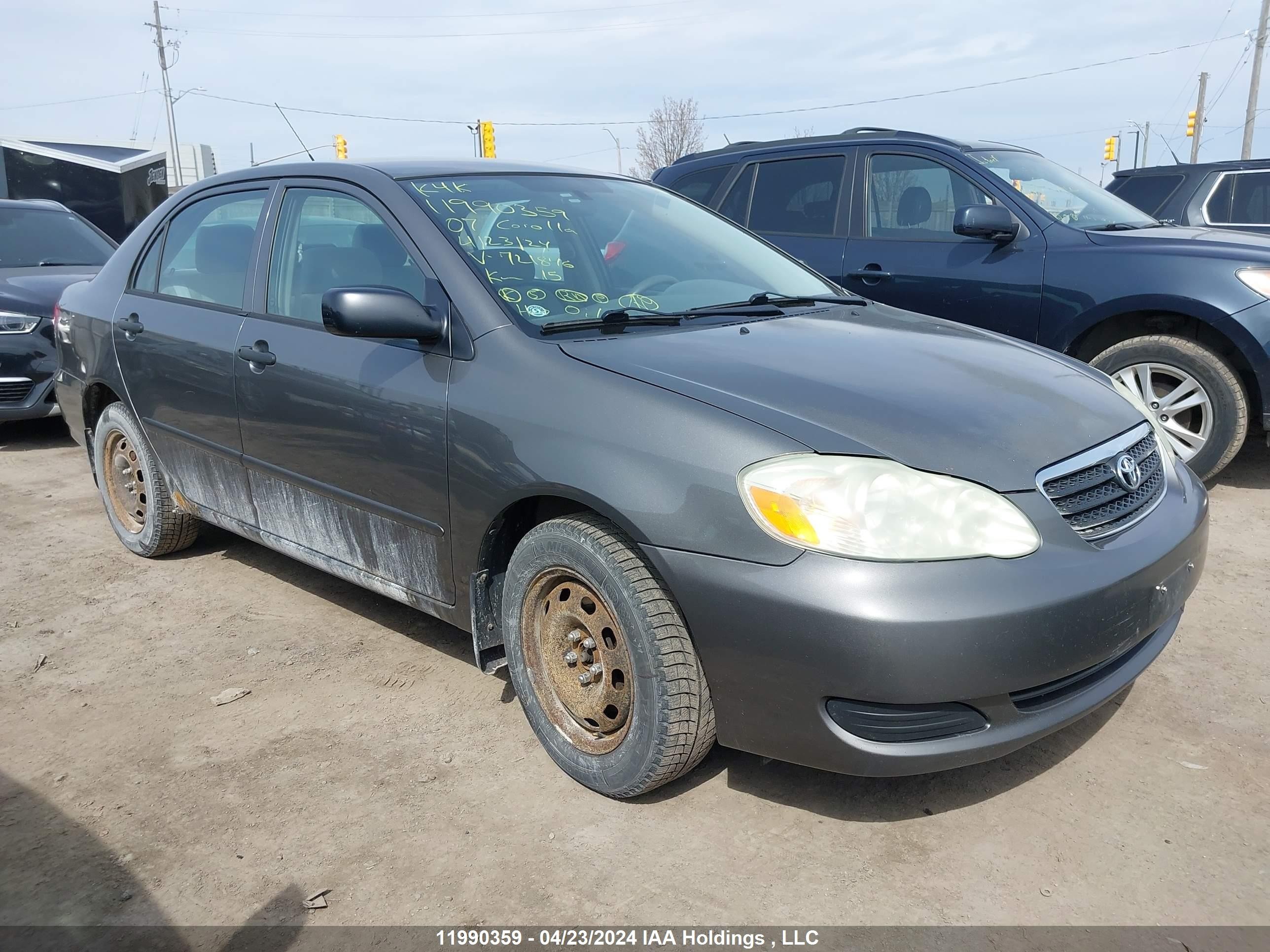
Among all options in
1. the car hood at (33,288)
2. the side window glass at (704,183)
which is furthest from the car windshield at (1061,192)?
the car hood at (33,288)

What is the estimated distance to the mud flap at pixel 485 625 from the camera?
294 centimetres

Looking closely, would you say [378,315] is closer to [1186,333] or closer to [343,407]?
[343,407]

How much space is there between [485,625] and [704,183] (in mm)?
4645

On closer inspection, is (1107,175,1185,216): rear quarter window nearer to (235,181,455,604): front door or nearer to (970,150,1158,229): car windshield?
(970,150,1158,229): car windshield

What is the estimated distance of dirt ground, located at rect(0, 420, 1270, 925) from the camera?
2318 millimetres

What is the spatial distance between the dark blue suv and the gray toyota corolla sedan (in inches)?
78.4

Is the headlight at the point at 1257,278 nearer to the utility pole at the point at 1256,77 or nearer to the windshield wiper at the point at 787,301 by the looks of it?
the windshield wiper at the point at 787,301

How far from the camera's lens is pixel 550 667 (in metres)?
2.82

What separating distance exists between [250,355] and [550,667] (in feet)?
5.46

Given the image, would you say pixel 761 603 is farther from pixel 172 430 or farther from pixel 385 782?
pixel 172 430

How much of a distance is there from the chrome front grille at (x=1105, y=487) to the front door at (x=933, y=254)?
2.81 metres

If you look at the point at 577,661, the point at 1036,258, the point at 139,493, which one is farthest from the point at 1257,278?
the point at 139,493

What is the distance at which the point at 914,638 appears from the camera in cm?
217

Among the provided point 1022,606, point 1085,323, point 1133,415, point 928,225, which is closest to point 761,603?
point 1022,606
